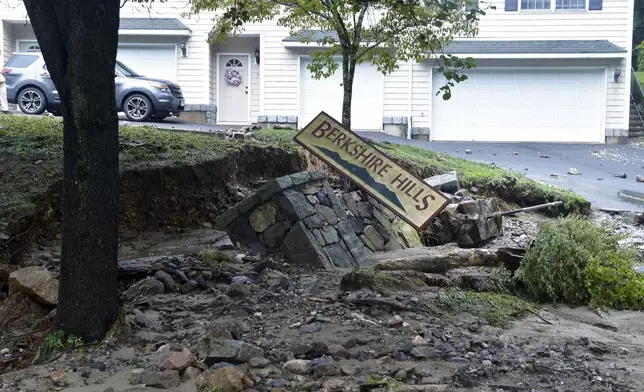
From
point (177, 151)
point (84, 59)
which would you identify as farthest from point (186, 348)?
point (177, 151)

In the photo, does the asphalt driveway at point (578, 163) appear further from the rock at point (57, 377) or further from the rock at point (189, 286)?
the rock at point (57, 377)

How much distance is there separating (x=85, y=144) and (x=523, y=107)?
21712 mm

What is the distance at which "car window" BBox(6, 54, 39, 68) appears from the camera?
19.8 metres

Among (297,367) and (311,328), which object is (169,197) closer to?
(311,328)

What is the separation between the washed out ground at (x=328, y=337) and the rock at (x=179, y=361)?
0.23ft

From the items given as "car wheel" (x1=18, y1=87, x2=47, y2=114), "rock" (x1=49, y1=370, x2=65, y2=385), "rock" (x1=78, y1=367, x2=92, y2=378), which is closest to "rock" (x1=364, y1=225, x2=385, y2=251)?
"rock" (x1=78, y1=367, x2=92, y2=378)

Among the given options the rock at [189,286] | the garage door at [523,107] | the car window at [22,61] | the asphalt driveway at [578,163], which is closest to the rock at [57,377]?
the rock at [189,286]

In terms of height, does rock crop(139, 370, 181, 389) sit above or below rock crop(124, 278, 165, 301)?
below

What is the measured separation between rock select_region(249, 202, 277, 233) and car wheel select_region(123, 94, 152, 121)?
12.1m

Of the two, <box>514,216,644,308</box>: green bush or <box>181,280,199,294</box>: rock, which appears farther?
<box>514,216,644,308</box>: green bush

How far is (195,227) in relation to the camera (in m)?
10.3

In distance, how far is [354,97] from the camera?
2506 cm

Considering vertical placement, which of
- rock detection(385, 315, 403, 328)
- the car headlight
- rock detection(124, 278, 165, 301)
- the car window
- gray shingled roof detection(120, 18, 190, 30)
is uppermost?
gray shingled roof detection(120, 18, 190, 30)

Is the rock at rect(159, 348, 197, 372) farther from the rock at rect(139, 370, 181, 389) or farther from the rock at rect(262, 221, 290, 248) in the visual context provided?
the rock at rect(262, 221, 290, 248)
